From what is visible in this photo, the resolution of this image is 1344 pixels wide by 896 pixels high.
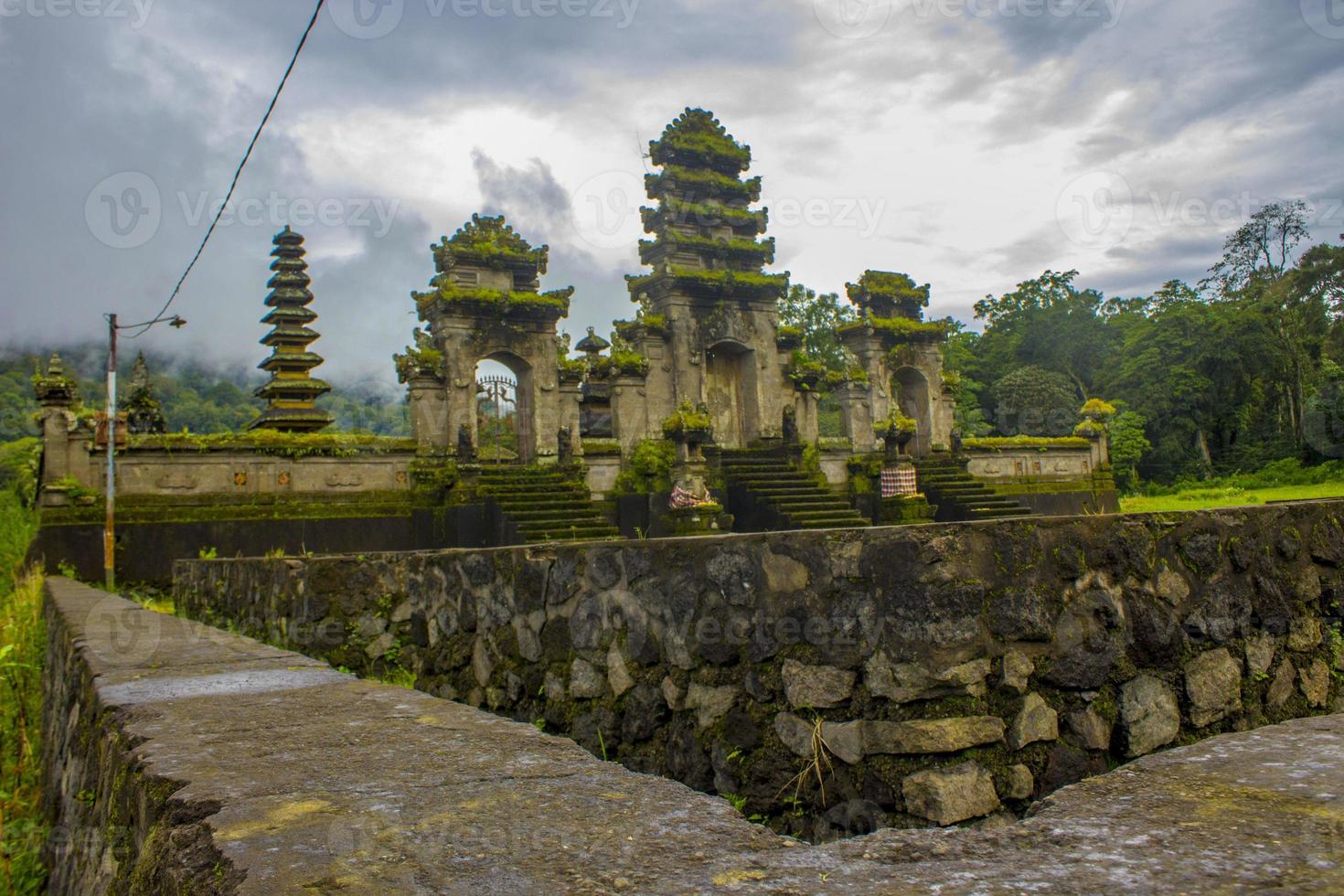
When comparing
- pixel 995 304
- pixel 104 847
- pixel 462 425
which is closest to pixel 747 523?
pixel 462 425

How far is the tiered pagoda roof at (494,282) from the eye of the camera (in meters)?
17.8

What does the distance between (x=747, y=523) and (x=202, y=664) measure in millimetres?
13338

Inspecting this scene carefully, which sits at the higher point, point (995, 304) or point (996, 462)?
point (995, 304)

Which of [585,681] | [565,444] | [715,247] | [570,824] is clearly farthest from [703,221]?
[570,824]

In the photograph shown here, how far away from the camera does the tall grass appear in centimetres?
356

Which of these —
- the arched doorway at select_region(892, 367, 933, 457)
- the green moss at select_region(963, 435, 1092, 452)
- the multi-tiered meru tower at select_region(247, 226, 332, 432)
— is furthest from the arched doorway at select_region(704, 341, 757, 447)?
the multi-tiered meru tower at select_region(247, 226, 332, 432)

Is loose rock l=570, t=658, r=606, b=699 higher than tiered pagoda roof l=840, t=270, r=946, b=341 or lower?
lower

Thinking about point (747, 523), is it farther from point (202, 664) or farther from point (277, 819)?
point (277, 819)

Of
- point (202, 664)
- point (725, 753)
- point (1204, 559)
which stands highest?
point (1204, 559)

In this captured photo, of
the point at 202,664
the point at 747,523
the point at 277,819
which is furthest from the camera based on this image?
the point at 747,523

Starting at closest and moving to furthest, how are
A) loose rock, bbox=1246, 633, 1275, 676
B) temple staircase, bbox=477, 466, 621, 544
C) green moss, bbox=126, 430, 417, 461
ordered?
loose rock, bbox=1246, 633, 1275, 676 < temple staircase, bbox=477, 466, 621, 544 < green moss, bbox=126, 430, 417, 461

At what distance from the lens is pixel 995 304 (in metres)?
50.4

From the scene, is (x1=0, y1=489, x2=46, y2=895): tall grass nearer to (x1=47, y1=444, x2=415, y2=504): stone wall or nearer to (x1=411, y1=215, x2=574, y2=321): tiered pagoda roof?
(x1=47, y1=444, x2=415, y2=504): stone wall

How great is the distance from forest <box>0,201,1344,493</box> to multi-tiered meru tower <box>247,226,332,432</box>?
15.6m
